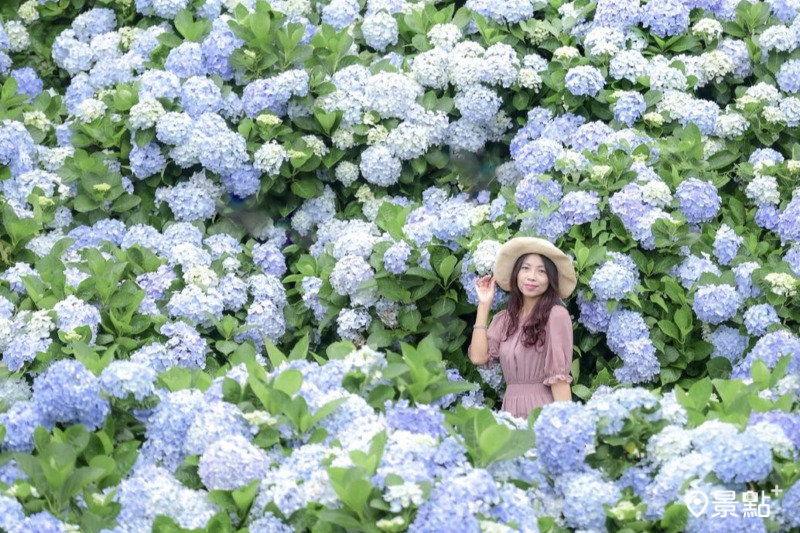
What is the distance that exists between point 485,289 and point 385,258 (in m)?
0.48

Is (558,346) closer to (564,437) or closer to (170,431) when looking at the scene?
(564,437)

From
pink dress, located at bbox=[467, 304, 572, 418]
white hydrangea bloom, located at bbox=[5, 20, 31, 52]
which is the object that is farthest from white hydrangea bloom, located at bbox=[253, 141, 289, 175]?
white hydrangea bloom, located at bbox=[5, 20, 31, 52]

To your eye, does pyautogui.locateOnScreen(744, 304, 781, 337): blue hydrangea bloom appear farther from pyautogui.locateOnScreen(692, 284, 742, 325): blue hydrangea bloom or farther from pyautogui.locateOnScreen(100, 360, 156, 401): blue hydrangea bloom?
pyautogui.locateOnScreen(100, 360, 156, 401): blue hydrangea bloom

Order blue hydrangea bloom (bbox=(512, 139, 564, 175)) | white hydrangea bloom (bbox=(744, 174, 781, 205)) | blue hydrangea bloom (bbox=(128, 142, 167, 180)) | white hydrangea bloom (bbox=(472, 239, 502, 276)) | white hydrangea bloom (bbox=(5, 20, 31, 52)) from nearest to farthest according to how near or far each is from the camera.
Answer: white hydrangea bloom (bbox=(472, 239, 502, 276))
blue hydrangea bloom (bbox=(512, 139, 564, 175))
white hydrangea bloom (bbox=(744, 174, 781, 205))
blue hydrangea bloom (bbox=(128, 142, 167, 180))
white hydrangea bloom (bbox=(5, 20, 31, 52))

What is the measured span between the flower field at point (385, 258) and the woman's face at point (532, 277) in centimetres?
21

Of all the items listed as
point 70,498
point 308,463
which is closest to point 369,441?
point 308,463

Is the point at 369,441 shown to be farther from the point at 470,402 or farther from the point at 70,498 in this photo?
the point at 470,402

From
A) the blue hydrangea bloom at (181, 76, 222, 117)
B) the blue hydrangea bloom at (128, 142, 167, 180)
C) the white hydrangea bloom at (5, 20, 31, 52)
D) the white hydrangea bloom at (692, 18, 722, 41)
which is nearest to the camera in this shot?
the blue hydrangea bloom at (128, 142, 167, 180)

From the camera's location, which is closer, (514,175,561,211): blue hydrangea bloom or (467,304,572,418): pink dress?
(467,304,572,418): pink dress

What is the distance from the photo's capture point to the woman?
4949mm

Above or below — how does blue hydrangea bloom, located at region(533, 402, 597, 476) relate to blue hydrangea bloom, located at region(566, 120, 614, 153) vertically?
above

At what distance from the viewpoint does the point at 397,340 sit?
214 inches

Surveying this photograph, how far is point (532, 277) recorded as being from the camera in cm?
498

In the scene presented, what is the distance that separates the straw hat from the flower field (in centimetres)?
12
